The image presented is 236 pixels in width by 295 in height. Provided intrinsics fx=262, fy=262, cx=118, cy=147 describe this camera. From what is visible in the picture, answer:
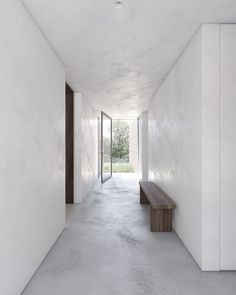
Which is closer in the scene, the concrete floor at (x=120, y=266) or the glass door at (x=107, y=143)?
the concrete floor at (x=120, y=266)

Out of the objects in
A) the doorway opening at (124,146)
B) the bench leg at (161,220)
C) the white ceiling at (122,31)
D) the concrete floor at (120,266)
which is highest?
the white ceiling at (122,31)

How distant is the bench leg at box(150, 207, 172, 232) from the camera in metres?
3.87

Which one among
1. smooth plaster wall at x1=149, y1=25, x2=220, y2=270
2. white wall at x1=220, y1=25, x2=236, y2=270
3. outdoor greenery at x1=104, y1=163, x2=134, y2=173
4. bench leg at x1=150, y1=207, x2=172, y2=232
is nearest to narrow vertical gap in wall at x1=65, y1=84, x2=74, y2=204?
bench leg at x1=150, y1=207, x2=172, y2=232

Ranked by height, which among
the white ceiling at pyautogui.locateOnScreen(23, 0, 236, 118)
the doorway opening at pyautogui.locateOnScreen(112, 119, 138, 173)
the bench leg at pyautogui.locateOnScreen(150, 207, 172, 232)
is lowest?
the bench leg at pyautogui.locateOnScreen(150, 207, 172, 232)

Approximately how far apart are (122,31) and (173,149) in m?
1.91

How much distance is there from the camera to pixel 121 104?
753cm

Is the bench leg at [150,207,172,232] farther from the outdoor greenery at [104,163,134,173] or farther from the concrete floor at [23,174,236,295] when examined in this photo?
the outdoor greenery at [104,163,134,173]

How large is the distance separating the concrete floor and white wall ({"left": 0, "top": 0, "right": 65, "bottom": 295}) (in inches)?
9.7

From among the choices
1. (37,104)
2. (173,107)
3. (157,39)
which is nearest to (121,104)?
(173,107)

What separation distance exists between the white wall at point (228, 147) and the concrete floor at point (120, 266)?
0.30 meters

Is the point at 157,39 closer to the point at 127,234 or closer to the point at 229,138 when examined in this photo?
the point at 229,138

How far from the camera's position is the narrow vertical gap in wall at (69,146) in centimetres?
579

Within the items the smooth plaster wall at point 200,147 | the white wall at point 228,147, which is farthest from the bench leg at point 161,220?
the white wall at point 228,147

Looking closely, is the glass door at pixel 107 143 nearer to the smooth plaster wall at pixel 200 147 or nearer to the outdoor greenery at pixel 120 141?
the outdoor greenery at pixel 120 141
